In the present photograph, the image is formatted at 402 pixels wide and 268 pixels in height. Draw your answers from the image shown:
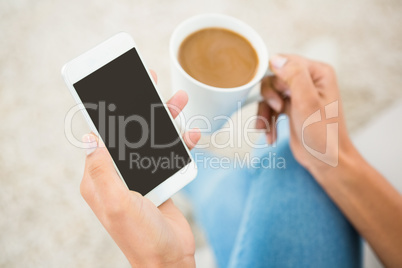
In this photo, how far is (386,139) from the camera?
0.71m

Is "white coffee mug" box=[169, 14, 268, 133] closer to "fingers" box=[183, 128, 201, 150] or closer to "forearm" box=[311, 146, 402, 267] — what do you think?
"fingers" box=[183, 128, 201, 150]

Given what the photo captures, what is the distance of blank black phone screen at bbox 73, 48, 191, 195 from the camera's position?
543 mm

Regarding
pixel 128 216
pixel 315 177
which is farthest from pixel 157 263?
pixel 315 177

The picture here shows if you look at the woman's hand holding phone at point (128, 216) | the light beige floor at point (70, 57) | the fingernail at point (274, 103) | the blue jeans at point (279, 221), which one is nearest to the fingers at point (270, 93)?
the fingernail at point (274, 103)

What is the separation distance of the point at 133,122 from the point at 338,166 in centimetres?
41

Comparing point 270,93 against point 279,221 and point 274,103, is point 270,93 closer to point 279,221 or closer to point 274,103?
point 274,103

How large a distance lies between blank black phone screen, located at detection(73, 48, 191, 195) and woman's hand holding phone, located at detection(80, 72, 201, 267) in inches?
3.0

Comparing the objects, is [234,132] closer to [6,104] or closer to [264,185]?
[264,185]

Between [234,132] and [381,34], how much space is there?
28.0 inches

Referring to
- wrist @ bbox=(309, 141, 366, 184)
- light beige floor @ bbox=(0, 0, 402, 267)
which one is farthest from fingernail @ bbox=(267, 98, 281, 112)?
light beige floor @ bbox=(0, 0, 402, 267)

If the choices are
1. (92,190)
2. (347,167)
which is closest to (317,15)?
(347,167)

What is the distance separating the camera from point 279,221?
62 centimetres

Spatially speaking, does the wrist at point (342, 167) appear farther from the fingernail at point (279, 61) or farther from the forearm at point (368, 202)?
the fingernail at point (279, 61)

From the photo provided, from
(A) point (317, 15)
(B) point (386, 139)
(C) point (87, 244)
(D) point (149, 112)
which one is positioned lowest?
(C) point (87, 244)
